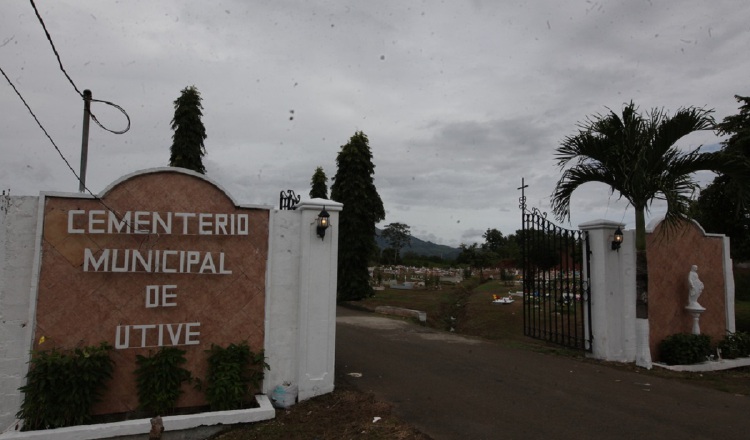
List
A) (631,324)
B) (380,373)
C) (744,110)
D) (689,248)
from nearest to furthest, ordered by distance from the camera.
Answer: (380,373)
(631,324)
(689,248)
(744,110)

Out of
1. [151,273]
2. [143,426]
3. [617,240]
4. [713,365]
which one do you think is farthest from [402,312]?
[143,426]

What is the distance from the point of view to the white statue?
891 cm

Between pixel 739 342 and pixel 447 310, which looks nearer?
pixel 739 342

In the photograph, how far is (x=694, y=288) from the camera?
8.91 meters

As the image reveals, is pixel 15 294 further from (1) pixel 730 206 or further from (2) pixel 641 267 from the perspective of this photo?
(1) pixel 730 206

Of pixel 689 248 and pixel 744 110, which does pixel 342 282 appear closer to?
pixel 689 248

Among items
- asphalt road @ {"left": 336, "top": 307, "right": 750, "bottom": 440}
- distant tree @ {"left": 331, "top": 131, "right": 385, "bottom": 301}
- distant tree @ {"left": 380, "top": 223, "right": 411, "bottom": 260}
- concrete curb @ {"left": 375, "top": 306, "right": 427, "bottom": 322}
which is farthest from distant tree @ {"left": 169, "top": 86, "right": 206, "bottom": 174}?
distant tree @ {"left": 380, "top": 223, "right": 411, "bottom": 260}

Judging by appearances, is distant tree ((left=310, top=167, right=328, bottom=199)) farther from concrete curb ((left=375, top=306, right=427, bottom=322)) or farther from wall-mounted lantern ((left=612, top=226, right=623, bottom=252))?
wall-mounted lantern ((left=612, top=226, right=623, bottom=252))

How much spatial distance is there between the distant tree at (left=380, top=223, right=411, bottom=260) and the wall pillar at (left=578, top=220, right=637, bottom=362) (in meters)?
67.3

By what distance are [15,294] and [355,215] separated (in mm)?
16818

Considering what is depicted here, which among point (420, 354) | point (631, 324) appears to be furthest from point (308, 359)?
point (631, 324)

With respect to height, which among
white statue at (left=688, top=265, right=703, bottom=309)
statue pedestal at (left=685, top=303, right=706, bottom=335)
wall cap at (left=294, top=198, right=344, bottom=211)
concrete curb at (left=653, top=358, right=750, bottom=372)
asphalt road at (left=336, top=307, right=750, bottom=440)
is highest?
wall cap at (left=294, top=198, right=344, bottom=211)

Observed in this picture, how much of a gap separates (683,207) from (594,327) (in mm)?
2738

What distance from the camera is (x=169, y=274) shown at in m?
5.70
